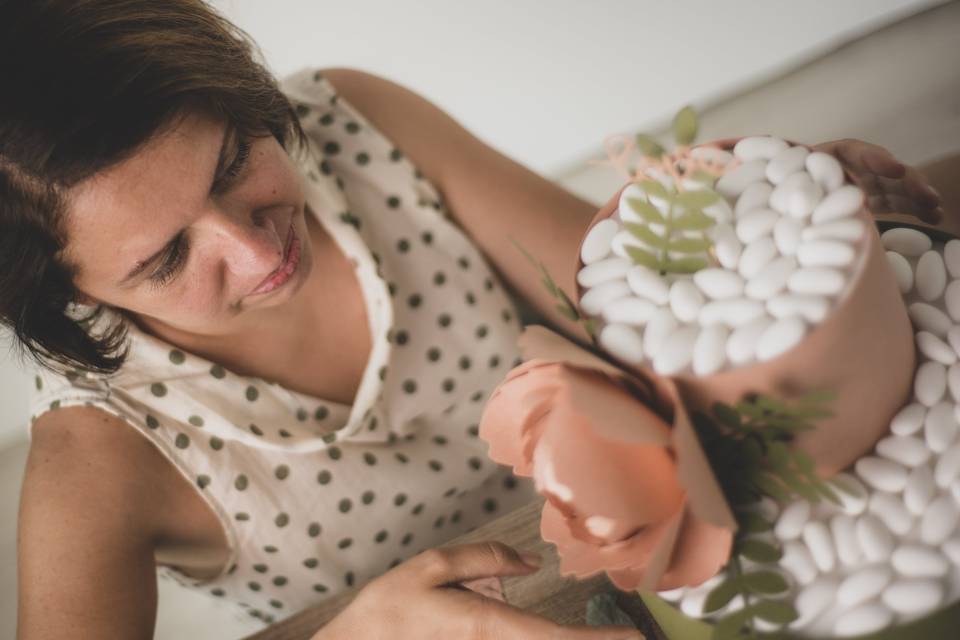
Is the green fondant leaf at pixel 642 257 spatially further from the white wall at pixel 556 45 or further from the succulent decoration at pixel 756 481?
the white wall at pixel 556 45

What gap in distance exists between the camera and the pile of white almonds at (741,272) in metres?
0.30

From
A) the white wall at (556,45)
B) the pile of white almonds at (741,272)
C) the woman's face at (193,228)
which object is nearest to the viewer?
the pile of white almonds at (741,272)

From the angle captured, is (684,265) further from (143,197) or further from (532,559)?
(143,197)

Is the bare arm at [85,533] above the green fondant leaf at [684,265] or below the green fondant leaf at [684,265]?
below

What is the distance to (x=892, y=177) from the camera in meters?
0.45

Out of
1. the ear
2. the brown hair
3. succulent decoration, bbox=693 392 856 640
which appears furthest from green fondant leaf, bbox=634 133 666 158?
the ear

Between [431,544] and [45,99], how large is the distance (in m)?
0.58

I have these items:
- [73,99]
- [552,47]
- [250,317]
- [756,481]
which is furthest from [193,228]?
[552,47]

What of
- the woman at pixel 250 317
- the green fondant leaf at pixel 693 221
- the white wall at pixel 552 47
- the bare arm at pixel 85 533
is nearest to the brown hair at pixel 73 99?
the woman at pixel 250 317

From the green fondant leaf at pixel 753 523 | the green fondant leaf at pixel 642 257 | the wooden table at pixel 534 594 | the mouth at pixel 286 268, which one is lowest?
the wooden table at pixel 534 594

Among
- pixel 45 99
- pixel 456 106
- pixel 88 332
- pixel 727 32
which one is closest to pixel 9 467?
pixel 88 332

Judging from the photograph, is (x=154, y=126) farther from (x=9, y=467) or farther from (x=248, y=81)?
(x=9, y=467)

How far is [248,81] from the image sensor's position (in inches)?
26.6

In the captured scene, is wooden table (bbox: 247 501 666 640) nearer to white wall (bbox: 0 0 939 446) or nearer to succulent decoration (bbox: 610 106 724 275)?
succulent decoration (bbox: 610 106 724 275)
